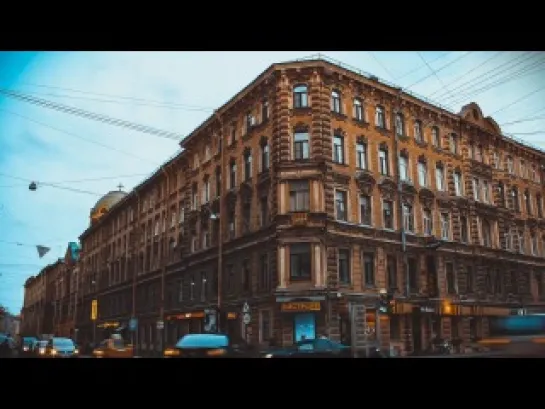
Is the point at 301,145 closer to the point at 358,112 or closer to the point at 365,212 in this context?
the point at 358,112

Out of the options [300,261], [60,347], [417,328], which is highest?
[300,261]

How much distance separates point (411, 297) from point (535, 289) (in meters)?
3.07

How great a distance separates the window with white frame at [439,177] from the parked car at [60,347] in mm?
9968

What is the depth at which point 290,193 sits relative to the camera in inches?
518

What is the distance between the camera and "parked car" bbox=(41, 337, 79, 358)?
359 inches

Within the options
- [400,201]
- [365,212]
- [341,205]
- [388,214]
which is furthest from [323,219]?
[400,201]

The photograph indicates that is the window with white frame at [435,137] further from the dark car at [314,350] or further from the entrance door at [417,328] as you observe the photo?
the dark car at [314,350]

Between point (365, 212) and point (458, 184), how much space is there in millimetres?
2885

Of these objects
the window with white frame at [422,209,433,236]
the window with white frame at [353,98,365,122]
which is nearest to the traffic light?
the window with white frame at [422,209,433,236]

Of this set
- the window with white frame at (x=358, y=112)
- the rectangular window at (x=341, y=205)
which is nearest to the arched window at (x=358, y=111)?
the window with white frame at (x=358, y=112)

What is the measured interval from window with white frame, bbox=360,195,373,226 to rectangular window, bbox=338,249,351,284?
3.39 ft

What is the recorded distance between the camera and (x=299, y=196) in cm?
1316
